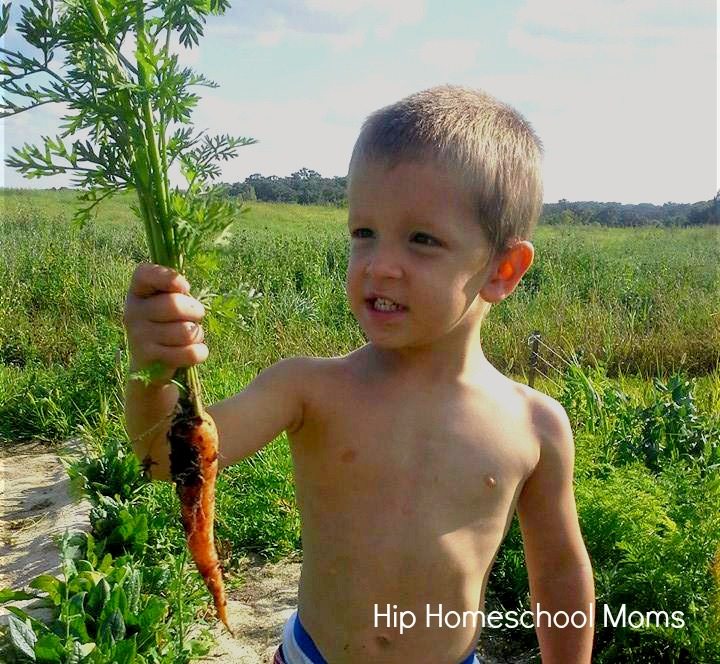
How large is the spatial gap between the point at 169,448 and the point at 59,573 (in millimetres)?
2492

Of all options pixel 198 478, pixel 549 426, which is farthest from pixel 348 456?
pixel 549 426

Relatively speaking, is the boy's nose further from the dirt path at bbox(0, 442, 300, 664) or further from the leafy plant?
the dirt path at bbox(0, 442, 300, 664)

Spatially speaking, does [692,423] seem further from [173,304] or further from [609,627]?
[173,304]

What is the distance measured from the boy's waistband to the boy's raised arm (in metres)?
0.48

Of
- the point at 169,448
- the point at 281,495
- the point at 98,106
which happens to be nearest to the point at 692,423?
the point at 281,495

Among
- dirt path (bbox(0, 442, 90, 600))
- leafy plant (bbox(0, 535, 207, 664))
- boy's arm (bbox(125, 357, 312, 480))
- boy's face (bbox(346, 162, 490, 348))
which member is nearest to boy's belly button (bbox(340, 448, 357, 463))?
boy's arm (bbox(125, 357, 312, 480))

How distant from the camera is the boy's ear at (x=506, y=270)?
1.88 m

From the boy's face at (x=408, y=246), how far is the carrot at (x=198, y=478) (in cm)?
44

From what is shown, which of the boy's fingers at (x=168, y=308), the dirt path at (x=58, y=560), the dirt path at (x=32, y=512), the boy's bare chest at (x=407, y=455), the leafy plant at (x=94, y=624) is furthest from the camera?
the dirt path at (x=32, y=512)

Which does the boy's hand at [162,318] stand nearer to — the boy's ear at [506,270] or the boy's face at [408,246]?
the boy's face at [408,246]

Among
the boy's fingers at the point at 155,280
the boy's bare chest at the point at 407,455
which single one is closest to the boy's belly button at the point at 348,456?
the boy's bare chest at the point at 407,455

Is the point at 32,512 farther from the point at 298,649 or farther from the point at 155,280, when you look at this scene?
the point at 155,280

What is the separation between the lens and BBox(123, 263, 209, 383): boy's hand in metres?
1.43

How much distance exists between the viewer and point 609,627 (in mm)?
3129
